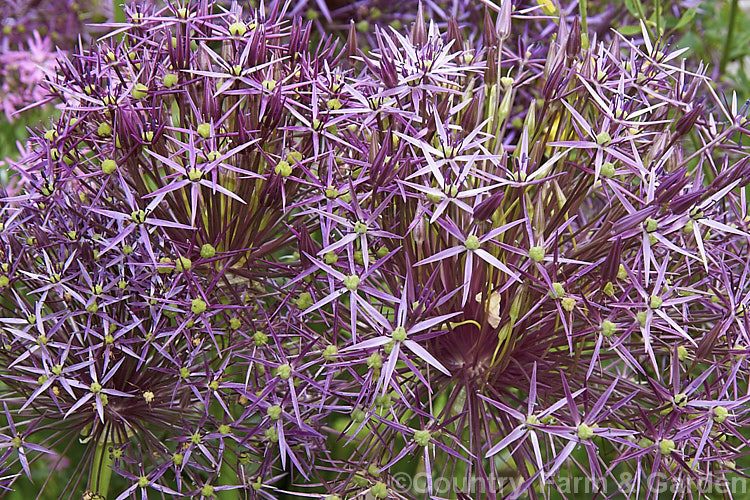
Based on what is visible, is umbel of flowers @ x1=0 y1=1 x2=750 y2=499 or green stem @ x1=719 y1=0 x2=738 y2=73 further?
green stem @ x1=719 y1=0 x2=738 y2=73

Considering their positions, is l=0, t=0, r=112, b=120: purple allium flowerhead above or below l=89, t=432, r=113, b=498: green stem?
above

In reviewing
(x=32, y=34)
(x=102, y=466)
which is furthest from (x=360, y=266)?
(x=32, y=34)

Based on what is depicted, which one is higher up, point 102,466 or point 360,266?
point 360,266

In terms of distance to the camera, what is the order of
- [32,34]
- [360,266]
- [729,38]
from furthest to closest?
[32,34] < [729,38] < [360,266]

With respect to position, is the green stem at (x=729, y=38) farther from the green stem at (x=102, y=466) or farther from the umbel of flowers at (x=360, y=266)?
the green stem at (x=102, y=466)

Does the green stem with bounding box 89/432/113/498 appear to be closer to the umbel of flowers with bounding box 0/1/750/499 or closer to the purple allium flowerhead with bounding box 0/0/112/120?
the umbel of flowers with bounding box 0/1/750/499

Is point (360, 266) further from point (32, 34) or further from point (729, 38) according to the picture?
point (32, 34)

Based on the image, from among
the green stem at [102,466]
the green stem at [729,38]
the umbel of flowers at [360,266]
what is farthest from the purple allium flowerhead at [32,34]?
the green stem at [729,38]

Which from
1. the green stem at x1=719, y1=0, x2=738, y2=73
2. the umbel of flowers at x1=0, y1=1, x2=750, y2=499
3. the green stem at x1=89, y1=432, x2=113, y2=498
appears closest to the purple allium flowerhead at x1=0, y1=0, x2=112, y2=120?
the umbel of flowers at x1=0, y1=1, x2=750, y2=499

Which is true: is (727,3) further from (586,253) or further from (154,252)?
(154,252)

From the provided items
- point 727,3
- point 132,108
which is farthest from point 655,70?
point 727,3
